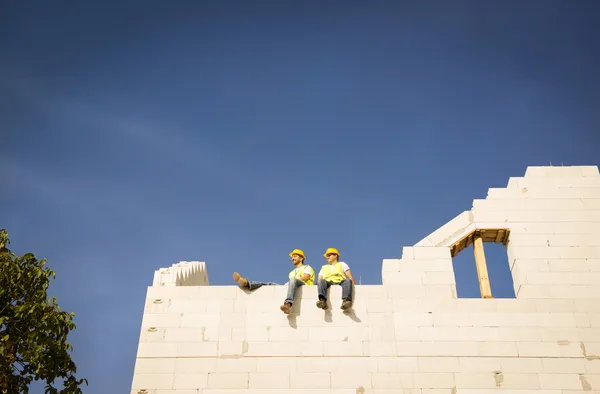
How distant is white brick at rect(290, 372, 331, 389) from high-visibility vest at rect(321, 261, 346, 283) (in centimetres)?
208

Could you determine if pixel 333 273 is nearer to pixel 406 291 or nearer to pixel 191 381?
pixel 406 291

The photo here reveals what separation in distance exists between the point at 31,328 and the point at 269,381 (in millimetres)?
5234

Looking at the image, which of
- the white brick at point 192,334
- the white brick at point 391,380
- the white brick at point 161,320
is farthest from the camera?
the white brick at point 161,320

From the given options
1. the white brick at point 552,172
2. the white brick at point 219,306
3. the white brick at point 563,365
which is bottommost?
the white brick at point 563,365

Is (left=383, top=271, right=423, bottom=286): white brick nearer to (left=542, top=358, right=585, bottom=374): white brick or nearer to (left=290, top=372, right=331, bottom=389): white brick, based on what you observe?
(left=290, top=372, right=331, bottom=389): white brick

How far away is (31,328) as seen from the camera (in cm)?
1351

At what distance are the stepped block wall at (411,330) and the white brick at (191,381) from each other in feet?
0.07

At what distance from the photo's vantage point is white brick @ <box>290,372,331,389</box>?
12601 millimetres

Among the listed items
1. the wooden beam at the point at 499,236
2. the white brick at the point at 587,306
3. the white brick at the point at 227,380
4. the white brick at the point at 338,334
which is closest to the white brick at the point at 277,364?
the white brick at the point at 227,380

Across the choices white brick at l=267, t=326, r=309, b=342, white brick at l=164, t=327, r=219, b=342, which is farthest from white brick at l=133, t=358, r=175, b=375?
white brick at l=267, t=326, r=309, b=342

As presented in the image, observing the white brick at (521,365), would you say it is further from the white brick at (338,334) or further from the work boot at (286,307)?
the work boot at (286,307)

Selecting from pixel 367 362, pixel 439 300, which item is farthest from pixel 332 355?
pixel 439 300

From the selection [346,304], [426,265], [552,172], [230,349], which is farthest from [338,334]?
[552,172]

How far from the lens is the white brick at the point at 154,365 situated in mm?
12977
